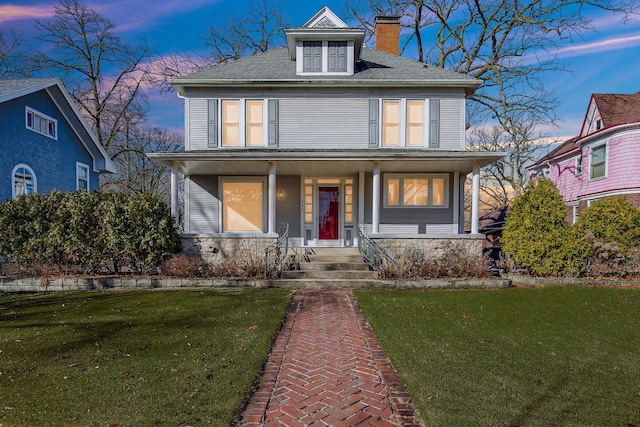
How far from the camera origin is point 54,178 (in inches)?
573

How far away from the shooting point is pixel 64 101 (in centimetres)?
1487

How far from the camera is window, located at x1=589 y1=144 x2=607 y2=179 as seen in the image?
17297mm

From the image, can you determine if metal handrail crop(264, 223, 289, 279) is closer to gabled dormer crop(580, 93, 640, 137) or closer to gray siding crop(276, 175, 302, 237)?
gray siding crop(276, 175, 302, 237)

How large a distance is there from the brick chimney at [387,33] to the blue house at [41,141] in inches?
556

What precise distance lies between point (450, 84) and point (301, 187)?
6403 millimetres

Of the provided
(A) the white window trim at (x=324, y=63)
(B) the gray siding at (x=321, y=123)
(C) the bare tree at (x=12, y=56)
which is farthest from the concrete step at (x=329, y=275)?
(C) the bare tree at (x=12, y=56)

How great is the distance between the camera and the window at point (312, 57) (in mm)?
12344

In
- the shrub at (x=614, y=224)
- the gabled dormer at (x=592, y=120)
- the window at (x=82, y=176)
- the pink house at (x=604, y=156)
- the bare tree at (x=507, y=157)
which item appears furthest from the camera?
the bare tree at (x=507, y=157)

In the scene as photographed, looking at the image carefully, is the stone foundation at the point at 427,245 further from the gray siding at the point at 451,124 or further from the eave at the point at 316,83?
the eave at the point at 316,83

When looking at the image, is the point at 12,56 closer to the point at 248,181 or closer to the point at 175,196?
the point at 175,196

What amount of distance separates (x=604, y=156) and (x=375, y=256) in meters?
15.9

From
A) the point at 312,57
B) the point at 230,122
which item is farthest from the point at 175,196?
the point at 312,57

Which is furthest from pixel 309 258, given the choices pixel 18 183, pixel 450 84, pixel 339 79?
pixel 18 183

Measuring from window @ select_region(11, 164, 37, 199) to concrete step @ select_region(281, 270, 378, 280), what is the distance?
10870mm
